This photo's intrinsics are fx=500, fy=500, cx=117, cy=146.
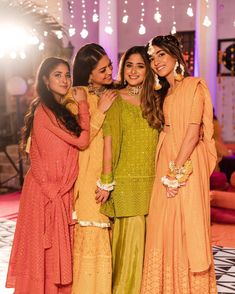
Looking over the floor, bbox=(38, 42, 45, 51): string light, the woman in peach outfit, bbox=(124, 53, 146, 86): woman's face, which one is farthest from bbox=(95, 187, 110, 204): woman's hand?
bbox=(38, 42, 45, 51): string light

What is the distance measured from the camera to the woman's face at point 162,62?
2.77 metres

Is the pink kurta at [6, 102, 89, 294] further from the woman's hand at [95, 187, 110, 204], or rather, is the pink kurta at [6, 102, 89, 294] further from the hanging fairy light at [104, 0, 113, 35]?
the hanging fairy light at [104, 0, 113, 35]

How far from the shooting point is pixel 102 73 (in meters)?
3.01

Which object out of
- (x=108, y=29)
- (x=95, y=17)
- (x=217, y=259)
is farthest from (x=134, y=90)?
(x=95, y=17)

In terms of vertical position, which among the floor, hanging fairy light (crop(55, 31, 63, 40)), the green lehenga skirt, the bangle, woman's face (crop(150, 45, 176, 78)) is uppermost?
hanging fairy light (crop(55, 31, 63, 40))

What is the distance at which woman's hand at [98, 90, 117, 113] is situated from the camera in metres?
2.89

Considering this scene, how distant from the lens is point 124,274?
9.66 feet

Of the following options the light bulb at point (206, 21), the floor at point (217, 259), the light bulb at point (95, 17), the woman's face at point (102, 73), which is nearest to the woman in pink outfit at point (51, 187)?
the woman's face at point (102, 73)

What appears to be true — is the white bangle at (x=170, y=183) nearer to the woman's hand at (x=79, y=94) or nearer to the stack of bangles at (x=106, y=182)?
the stack of bangles at (x=106, y=182)

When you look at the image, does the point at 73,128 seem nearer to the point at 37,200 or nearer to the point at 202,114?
the point at 37,200

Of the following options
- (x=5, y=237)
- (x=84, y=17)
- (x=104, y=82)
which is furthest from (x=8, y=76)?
(x=104, y=82)

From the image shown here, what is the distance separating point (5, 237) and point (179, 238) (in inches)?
105

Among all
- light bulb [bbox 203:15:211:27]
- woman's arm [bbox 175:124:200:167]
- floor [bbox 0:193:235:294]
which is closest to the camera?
woman's arm [bbox 175:124:200:167]

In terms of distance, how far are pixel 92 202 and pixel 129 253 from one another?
370 mm
